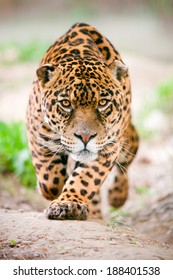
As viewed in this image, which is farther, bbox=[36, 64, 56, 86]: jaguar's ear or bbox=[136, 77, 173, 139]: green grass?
bbox=[136, 77, 173, 139]: green grass

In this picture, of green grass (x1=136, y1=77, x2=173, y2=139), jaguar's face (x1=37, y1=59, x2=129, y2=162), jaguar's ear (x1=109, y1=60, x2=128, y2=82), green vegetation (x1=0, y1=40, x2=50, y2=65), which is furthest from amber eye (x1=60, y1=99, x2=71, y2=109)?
green vegetation (x1=0, y1=40, x2=50, y2=65)

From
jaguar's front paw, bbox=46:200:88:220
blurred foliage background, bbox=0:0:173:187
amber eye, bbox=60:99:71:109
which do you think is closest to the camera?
jaguar's front paw, bbox=46:200:88:220

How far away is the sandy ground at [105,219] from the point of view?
12.1 feet

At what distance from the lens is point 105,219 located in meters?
6.38

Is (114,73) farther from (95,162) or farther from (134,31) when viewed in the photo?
(134,31)

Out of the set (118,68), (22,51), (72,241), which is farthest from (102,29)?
(72,241)

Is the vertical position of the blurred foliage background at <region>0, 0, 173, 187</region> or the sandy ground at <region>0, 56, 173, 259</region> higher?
the blurred foliage background at <region>0, 0, 173, 187</region>

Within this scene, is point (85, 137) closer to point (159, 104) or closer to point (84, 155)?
point (84, 155)

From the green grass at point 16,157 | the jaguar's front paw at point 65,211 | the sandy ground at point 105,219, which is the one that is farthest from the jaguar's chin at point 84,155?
the green grass at point 16,157

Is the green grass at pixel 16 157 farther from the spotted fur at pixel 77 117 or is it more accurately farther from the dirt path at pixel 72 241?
the dirt path at pixel 72 241

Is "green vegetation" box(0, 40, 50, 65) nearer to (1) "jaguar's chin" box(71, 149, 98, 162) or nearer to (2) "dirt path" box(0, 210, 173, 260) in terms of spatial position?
(1) "jaguar's chin" box(71, 149, 98, 162)

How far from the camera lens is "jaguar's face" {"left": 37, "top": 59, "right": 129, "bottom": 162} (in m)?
4.33

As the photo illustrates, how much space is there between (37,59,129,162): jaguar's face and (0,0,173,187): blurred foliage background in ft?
15.8
